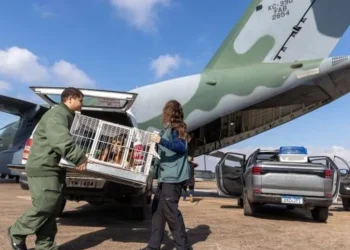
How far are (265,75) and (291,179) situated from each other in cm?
504

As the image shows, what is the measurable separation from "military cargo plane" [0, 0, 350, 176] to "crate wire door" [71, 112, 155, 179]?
26.4 feet

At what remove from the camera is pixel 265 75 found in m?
12.6

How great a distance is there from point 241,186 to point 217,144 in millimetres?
5163

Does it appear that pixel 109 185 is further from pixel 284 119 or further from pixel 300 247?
pixel 284 119

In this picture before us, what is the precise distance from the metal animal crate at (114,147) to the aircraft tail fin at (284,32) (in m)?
8.98

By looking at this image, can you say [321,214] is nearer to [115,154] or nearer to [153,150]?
[153,150]

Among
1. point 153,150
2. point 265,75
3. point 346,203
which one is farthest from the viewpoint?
point 265,75

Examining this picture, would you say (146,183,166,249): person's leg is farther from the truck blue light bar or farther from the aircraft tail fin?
the aircraft tail fin

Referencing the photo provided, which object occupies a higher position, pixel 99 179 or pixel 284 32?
pixel 284 32

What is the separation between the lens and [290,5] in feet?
42.7

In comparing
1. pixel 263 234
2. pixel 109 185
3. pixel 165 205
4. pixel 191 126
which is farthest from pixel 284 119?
pixel 165 205

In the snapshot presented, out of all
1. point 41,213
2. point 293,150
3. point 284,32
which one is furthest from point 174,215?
point 284,32

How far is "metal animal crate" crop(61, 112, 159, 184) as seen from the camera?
4.96 metres

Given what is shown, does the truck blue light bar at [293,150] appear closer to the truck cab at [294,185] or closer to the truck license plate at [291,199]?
the truck cab at [294,185]
